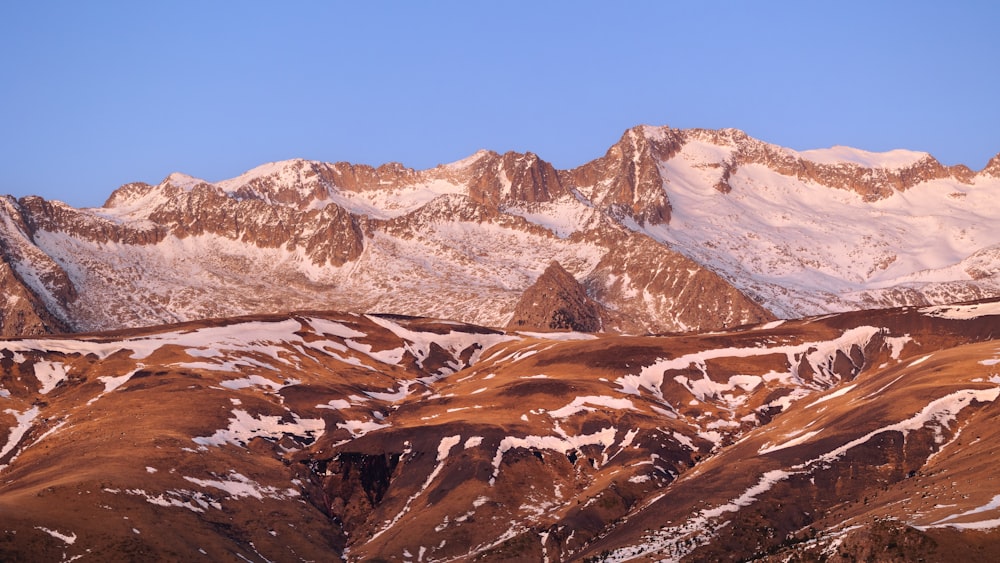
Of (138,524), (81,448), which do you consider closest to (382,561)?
(138,524)

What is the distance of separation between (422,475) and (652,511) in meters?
39.0

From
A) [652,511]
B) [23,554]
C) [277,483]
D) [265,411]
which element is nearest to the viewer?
[23,554]

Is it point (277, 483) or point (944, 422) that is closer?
point (944, 422)

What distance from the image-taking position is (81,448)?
172 meters

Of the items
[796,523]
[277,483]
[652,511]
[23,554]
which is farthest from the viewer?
[277,483]

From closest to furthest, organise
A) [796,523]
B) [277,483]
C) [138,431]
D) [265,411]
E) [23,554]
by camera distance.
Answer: [23,554] → [796,523] → [277,483] → [138,431] → [265,411]

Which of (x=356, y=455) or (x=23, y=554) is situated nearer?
(x=23, y=554)

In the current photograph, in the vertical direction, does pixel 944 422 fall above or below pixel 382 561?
above

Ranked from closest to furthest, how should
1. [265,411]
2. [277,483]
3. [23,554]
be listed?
1. [23,554]
2. [277,483]
3. [265,411]

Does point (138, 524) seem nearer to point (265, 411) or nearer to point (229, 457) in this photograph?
point (229, 457)

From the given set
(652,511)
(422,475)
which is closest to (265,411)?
(422,475)

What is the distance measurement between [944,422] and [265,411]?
99735 millimetres

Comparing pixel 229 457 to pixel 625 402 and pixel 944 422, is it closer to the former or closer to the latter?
pixel 625 402

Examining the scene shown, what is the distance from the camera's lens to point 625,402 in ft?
654
